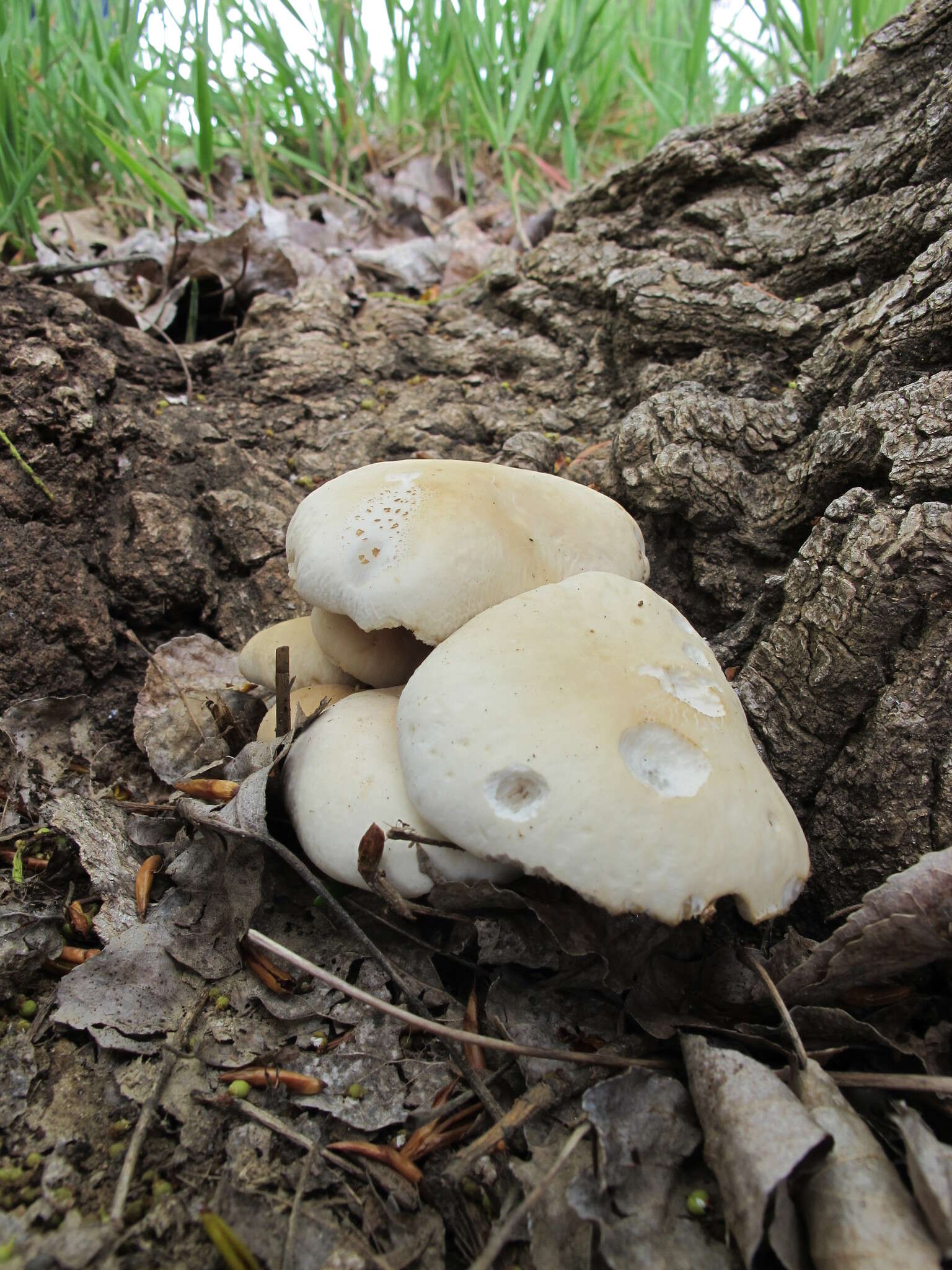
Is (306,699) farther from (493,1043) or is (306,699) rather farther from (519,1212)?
(519,1212)

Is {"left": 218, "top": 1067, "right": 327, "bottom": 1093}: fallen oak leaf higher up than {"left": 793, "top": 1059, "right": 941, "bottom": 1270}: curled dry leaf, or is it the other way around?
{"left": 793, "top": 1059, "right": 941, "bottom": 1270}: curled dry leaf

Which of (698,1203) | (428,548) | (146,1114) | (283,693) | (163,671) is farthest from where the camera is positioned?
(163,671)

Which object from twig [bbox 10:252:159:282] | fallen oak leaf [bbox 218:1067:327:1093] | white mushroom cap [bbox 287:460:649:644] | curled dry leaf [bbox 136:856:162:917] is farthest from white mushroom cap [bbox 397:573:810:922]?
twig [bbox 10:252:159:282]

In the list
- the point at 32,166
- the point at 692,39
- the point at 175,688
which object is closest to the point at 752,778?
the point at 175,688

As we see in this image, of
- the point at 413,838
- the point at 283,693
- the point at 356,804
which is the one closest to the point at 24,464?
the point at 283,693

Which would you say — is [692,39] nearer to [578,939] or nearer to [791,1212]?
[578,939]

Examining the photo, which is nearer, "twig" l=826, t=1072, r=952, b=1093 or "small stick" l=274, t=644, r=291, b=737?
"twig" l=826, t=1072, r=952, b=1093

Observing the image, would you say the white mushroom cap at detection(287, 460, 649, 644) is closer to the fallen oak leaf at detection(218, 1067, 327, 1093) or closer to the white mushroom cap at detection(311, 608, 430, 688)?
the white mushroom cap at detection(311, 608, 430, 688)

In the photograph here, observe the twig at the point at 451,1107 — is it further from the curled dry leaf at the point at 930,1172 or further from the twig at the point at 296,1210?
the curled dry leaf at the point at 930,1172
